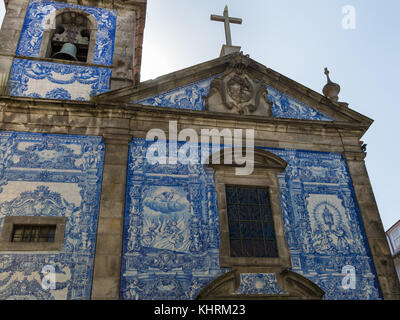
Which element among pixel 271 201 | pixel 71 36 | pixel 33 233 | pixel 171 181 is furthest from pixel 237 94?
pixel 33 233

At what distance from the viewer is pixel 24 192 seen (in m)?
7.57

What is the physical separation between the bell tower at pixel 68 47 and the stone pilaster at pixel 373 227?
5.42m

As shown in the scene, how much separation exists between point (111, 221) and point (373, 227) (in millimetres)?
5149

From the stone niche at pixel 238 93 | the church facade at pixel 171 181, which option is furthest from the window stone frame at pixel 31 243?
the stone niche at pixel 238 93

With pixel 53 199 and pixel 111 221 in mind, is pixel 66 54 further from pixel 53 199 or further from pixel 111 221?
pixel 111 221

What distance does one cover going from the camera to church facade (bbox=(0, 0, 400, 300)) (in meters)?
7.18

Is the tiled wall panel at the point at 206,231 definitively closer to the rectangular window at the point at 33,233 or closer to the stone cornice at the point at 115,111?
the stone cornice at the point at 115,111

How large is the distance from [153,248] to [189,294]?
3.26 ft

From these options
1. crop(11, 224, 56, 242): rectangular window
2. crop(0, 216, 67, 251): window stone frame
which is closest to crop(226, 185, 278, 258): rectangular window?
crop(0, 216, 67, 251): window stone frame

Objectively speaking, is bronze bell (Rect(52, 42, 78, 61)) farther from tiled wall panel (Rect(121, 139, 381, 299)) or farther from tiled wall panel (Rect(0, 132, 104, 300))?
tiled wall panel (Rect(121, 139, 381, 299))

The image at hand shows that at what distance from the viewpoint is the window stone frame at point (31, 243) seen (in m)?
7.03

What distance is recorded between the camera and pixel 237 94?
965cm
